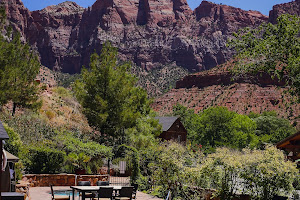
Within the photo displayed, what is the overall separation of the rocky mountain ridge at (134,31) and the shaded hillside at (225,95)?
177 feet

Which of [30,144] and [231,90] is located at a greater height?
[231,90]

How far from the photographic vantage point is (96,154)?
22.5 meters

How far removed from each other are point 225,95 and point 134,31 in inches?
3743

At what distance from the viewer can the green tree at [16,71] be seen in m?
20.6

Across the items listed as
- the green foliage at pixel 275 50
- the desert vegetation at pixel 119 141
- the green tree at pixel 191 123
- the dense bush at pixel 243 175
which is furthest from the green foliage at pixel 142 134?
the green tree at pixel 191 123

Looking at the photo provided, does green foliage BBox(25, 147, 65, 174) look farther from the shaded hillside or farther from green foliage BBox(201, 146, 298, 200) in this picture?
the shaded hillside

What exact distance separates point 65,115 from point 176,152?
2022cm

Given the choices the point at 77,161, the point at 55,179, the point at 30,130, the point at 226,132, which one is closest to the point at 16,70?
the point at 30,130

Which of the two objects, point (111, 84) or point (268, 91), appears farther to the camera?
point (268, 91)

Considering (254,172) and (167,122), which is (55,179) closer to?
(254,172)

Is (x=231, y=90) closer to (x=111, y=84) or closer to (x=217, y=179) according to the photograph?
(x=111, y=84)

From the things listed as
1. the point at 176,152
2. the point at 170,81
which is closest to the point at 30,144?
the point at 176,152

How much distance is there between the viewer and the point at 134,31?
592 ft

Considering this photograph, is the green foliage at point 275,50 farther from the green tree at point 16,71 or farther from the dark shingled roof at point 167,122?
the dark shingled roof at point 167,122
